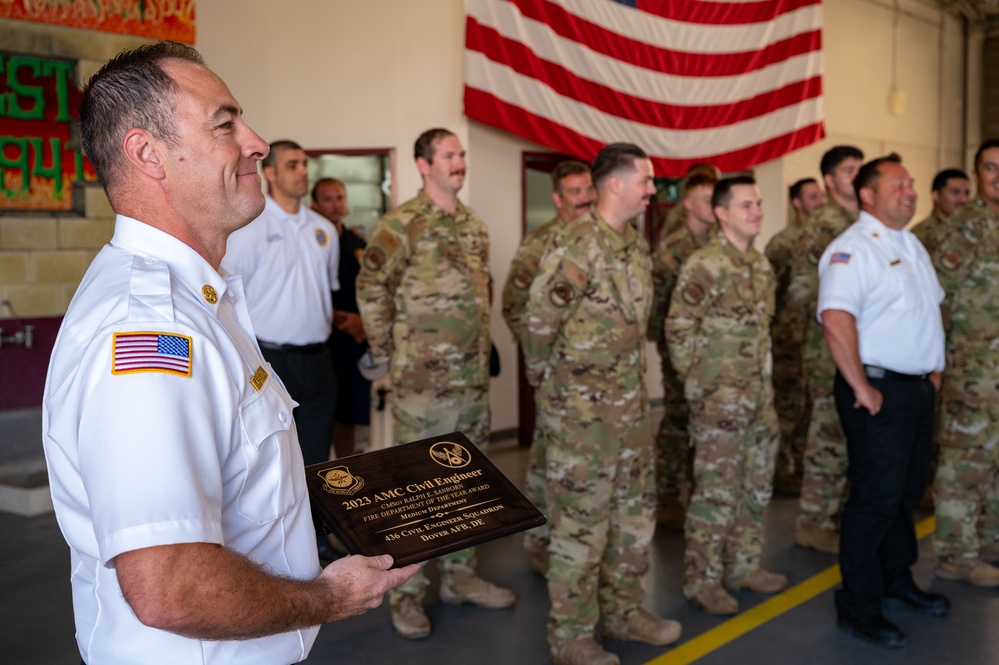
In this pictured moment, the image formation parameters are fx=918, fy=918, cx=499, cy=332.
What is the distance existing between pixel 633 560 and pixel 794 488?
2.37 meters

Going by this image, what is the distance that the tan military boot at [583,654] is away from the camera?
2988mm

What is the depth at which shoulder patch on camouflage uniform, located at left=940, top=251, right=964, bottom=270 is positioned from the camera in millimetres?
4105

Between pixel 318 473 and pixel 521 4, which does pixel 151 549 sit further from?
pixel 521 4

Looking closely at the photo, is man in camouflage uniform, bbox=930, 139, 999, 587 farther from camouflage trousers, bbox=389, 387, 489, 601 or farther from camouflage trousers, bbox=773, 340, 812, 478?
camouflage trousers, bbox=389, 387, 489, 601

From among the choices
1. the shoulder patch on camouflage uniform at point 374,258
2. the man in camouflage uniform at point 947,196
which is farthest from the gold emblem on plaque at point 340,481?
the man in camouflage uniform at point 947,196

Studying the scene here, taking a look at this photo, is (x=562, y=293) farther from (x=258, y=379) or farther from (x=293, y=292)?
(x=258, y=379)

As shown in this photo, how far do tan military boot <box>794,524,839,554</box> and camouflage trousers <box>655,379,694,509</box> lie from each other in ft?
1.99

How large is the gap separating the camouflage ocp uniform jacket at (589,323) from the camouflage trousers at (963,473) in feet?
5.46

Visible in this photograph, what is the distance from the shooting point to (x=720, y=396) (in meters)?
3.56

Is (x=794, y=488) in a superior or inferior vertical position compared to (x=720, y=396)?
inferior

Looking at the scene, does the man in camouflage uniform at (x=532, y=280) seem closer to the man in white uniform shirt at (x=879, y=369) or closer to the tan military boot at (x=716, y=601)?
the tan military boot at (x=716, y=601)

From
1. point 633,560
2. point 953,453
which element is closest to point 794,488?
point 953,453

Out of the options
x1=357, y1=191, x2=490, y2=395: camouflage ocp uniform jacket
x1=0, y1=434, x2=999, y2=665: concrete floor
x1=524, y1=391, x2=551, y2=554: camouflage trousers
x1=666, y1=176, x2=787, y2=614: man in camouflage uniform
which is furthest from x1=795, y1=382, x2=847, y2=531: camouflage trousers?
x1=357, y1=191, x2=490, y2=395: camouflage ocp uniform jacket

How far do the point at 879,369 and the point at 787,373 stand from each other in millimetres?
2050
